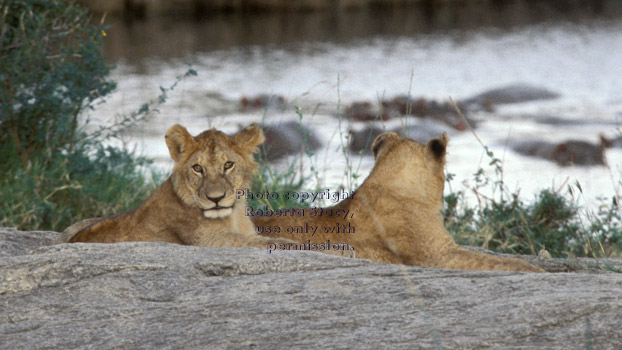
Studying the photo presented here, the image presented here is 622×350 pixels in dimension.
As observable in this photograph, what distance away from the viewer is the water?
41.3 ft

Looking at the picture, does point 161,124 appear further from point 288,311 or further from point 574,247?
point 288,311

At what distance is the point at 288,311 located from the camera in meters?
3.43

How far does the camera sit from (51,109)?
791 centimetres

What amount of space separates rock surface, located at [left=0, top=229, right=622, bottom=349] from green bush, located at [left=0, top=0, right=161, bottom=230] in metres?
3.59

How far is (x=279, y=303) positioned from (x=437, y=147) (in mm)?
1925

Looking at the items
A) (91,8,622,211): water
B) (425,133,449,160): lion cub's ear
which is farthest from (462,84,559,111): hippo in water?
(425,133,449,160): lion cub's ear

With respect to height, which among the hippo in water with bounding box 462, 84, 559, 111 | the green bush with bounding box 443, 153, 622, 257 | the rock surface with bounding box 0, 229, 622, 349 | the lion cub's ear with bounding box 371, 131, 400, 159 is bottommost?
the rock surface with bounding box 0, 229, 622, 349

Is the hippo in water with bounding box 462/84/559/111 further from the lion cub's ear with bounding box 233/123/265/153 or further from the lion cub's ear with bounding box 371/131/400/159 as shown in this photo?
the lion cub's ear with bounding box 233/123/265/153

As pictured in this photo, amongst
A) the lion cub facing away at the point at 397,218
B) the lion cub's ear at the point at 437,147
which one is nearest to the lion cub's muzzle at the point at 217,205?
the lion cub facing away at the point at 397,218

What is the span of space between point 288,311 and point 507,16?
91.5 feet

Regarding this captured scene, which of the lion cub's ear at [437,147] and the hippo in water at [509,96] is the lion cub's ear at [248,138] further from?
the hippo in water at [509,96]

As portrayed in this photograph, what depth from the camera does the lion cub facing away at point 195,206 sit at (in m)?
4.64

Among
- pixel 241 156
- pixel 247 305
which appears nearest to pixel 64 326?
pixel 247 305

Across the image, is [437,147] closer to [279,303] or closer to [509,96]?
[279,303]
